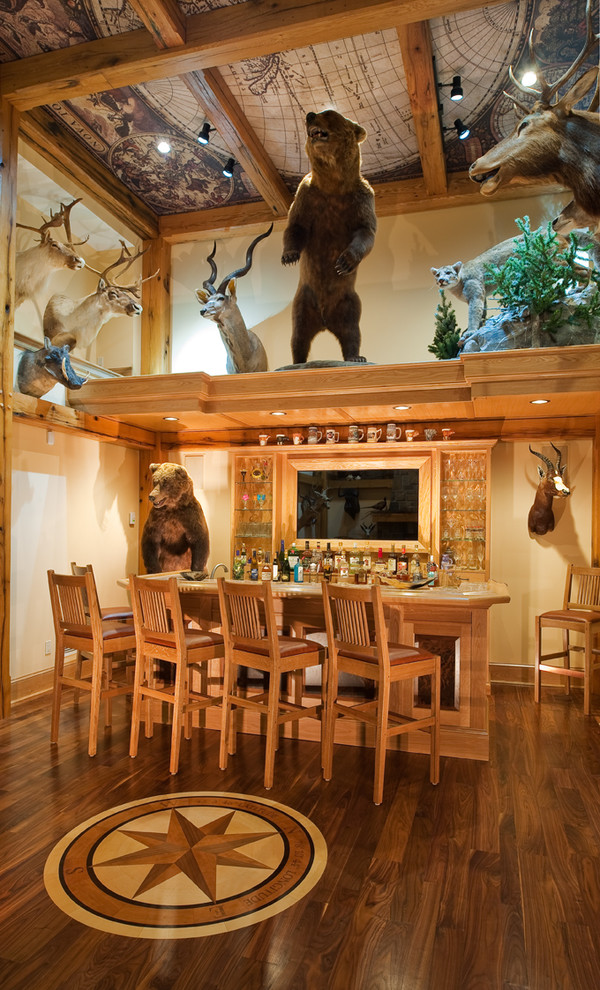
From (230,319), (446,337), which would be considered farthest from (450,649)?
(230,319)

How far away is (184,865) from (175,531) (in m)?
2.95

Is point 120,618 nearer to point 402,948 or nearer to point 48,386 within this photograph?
point 48,386

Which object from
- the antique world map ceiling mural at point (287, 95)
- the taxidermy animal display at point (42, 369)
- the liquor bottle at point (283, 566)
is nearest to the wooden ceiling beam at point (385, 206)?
the antique world map ceiling mural at point (287, 95)

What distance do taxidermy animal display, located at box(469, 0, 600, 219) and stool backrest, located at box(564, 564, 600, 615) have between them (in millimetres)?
2850

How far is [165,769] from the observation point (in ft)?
11.5

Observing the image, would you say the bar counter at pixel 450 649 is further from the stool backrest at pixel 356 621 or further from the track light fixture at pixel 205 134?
the track light fixture at pixel 205 134

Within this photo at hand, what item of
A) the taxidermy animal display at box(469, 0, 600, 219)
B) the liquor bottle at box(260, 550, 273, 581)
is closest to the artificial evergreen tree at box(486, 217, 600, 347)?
the taxidermy animal display at box(469, 0, 600, 219)

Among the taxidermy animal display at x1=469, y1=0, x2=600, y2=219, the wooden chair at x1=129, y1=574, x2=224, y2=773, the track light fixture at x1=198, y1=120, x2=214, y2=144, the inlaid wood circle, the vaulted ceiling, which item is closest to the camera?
the inlaid wood circle

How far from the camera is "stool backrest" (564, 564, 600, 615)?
16.6 ft

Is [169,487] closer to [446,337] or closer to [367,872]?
[446,337]

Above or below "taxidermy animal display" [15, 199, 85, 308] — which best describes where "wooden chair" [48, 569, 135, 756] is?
below

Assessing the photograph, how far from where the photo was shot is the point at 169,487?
497 centimetres

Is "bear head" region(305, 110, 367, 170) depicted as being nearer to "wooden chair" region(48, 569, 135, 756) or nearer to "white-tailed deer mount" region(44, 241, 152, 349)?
"white-tailed deer mount" region(44, 241, 152, 349)

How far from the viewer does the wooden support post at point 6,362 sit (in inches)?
176
